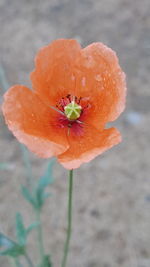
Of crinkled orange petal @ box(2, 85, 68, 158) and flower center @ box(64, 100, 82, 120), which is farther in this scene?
flower center @ box(64, 100, 82, 120)

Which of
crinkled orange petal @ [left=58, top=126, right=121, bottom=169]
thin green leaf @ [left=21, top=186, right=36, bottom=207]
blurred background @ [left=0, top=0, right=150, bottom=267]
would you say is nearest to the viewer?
crinkled orange petal @ [left=58, top=126, right=121, bottom=169]

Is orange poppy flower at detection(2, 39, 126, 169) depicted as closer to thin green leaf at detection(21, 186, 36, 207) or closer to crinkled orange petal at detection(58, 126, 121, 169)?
crinkled orange petal at detection(58, 126, 121, 169)

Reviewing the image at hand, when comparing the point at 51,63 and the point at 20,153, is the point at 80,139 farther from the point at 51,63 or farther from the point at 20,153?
the point at 20,153

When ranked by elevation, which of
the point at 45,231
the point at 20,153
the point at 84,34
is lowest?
the point at 45,231

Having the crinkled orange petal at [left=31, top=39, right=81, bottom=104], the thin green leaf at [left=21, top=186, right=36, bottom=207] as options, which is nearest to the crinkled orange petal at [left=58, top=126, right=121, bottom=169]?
the crinkled orange petal at [left=31, top=39, right=81, bottom=104]

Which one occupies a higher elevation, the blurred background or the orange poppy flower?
the orange poppy flower

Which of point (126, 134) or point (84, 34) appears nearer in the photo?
point (126, 134)

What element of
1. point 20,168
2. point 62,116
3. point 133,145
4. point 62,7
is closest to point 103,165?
point 133,145
